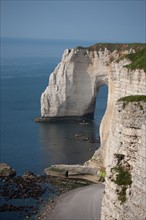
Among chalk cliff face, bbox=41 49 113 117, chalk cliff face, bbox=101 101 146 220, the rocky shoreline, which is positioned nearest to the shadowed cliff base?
chalk cliff face, bbox=41 49 113 117

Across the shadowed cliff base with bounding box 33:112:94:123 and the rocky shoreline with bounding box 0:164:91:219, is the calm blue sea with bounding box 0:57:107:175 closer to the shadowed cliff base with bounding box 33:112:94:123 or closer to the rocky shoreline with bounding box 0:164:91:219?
the shadowed cliff base with bounding box 33:112:94:123

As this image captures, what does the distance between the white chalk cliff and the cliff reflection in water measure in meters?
3.24

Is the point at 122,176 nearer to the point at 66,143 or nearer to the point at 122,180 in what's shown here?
the point at 122,180

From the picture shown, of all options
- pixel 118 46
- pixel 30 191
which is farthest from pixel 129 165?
pixel 118 46

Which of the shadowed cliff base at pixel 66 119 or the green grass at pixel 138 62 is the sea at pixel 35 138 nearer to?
the shadowed cliff base at pixel 66 119

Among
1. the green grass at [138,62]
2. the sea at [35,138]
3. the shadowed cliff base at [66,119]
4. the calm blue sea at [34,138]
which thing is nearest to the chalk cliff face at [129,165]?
the sea at [35,138]

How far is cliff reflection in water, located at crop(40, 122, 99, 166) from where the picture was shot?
145 feet

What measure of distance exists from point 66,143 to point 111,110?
415 inches

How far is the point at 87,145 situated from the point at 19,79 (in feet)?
199

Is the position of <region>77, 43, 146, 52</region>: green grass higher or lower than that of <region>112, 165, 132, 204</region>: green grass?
higher

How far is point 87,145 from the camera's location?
49438 mm

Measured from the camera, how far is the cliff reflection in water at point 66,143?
44.1 meters

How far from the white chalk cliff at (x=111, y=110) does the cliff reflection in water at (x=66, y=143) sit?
324cm

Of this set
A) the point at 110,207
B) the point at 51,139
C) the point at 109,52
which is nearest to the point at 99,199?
the point at 110,207
